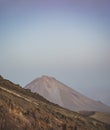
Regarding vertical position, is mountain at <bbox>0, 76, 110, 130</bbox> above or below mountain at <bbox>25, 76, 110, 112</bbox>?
below

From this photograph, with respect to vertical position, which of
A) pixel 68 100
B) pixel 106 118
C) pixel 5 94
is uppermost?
pixel 68 100

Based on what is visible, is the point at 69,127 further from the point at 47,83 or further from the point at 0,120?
the point at 47,83

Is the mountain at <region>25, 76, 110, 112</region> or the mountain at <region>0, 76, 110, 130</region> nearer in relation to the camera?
the mountain at <region>0, 76, 110, 130</region>

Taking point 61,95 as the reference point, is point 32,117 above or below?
below

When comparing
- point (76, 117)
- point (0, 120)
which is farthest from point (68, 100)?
point (0, 120)

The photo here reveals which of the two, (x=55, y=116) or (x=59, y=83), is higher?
(x=59, y=83)
